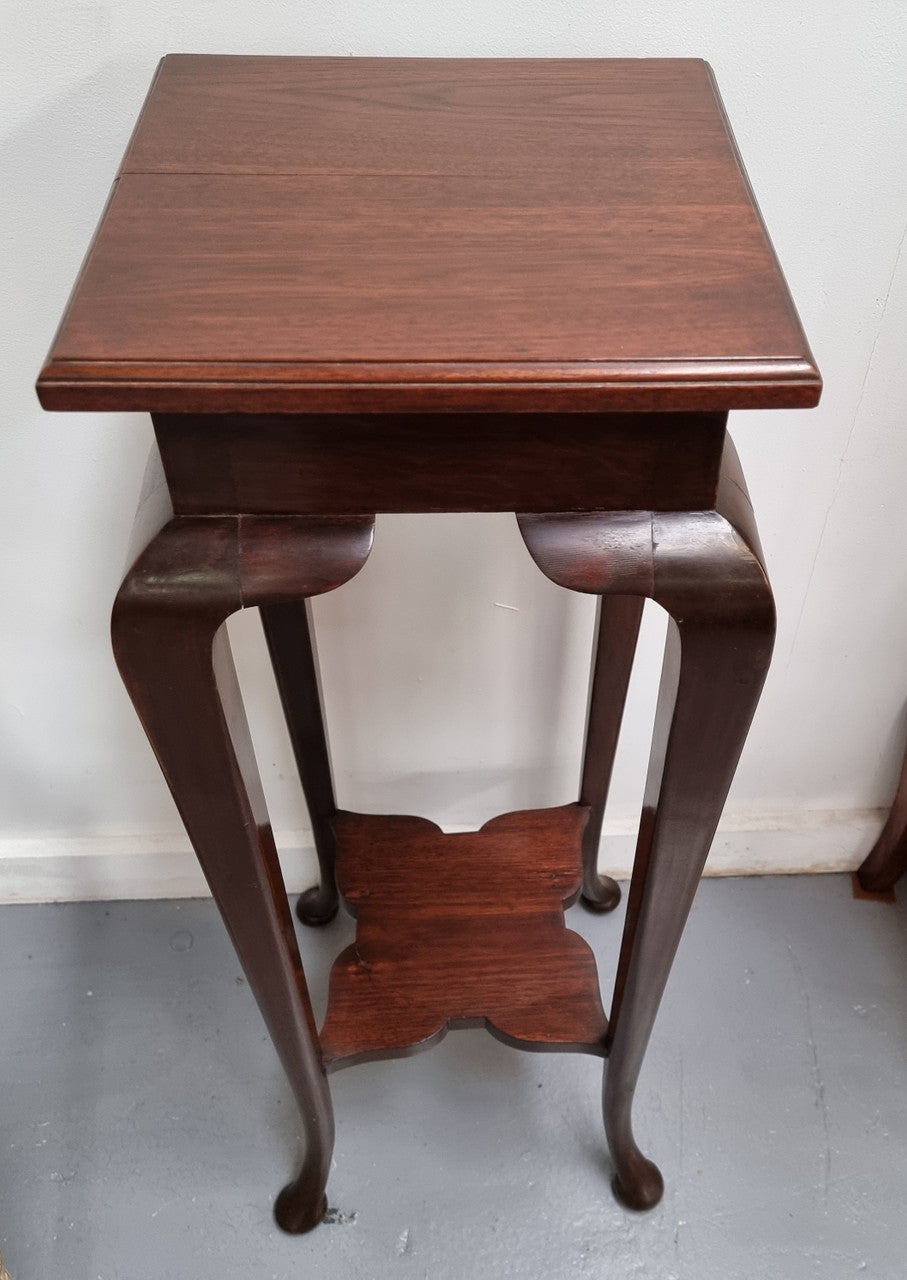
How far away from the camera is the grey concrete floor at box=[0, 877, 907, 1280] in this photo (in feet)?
3.52

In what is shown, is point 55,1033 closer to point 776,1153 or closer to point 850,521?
point 776,1153

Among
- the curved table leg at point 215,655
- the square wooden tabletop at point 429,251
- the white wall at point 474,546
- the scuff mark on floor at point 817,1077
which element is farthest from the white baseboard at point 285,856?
the square wooden tabletop at point 429,251

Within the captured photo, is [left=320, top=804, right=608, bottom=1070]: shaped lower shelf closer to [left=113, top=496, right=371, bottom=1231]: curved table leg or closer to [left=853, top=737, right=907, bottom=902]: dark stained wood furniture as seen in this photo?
[left=113, top=496, right=371, bottom=1231]: curved table leg

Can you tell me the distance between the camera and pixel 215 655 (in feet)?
2.02

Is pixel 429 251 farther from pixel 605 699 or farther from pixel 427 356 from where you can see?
pixel 605 699

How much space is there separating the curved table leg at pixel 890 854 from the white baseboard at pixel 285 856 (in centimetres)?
2

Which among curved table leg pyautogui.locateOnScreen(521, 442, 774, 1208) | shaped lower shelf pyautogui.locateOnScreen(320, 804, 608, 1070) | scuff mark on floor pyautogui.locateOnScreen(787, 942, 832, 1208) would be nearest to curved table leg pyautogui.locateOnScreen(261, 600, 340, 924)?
shaped lower shelf pyautogui.locateOnScreen(320, 804, 608, 1070)

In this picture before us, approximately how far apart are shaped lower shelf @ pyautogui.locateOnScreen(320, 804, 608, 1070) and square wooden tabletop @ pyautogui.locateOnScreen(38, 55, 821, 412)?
667 millimetres

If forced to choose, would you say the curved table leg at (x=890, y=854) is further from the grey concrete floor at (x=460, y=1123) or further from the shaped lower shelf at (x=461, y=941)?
the shaped lower shelf at (x=461, y=941)

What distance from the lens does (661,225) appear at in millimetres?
591

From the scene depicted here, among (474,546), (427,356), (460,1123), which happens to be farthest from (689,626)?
(460,1123)

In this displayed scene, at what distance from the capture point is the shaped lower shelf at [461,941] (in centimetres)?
100

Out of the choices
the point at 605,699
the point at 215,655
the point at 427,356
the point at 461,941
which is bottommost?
the point at 461,941

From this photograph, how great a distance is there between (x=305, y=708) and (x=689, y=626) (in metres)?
0.54
